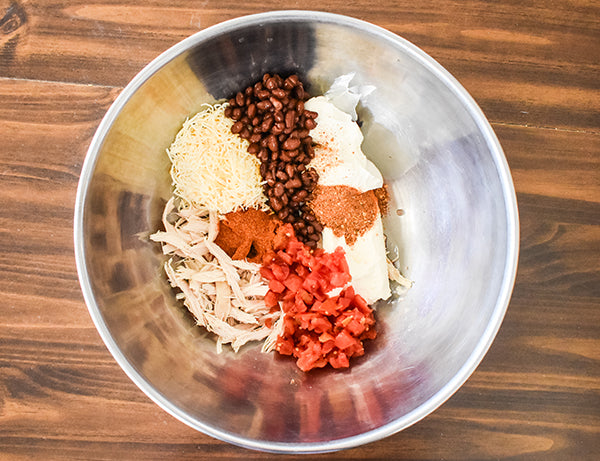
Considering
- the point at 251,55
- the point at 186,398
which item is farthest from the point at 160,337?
the point at 251,55

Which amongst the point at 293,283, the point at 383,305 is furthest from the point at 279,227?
the point at 383,305

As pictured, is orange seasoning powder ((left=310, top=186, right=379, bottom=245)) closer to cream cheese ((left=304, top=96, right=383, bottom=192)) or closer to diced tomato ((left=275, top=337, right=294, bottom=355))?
cream cheese ((left=304, top=96, right=383, bottom=192))

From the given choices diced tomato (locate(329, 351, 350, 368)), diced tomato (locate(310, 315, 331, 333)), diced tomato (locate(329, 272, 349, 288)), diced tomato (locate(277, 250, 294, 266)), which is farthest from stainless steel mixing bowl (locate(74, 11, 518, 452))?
diced tomato (locate(277, 250, 294, 266))

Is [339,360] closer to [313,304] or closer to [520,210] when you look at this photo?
[313,304]

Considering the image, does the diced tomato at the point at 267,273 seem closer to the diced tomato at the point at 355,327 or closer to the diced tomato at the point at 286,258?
the diced tomato at the point at 286,258

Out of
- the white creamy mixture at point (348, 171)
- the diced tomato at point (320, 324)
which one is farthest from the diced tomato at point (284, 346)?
the white creamy mixture at point (348, 171)

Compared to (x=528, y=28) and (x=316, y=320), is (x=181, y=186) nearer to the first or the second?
(x=316, y=320)
